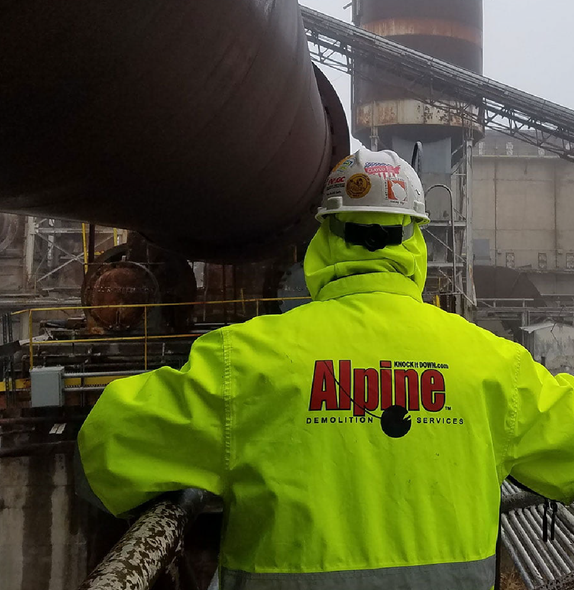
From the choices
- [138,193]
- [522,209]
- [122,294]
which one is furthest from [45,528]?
[522,209]

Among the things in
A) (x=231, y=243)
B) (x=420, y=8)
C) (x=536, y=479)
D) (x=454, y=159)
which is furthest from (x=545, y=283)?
(x=536, y=479)

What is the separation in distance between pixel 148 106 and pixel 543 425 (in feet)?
4.81

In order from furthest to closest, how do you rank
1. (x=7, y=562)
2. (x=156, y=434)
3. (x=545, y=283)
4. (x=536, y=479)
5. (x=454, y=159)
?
(x=545, y=283), (x=454, y=159), (x=7, y=562), (x=536, y=479), (x=156, y=434)

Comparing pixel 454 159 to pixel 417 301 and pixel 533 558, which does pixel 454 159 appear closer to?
pixel 533 558

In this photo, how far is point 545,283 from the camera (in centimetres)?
2909

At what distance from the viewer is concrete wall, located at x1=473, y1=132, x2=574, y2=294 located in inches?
1214

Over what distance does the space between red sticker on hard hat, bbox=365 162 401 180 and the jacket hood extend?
143 mm

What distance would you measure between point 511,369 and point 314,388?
540mm

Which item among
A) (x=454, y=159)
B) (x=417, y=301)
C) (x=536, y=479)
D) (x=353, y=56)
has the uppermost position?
(x=353, y=56)

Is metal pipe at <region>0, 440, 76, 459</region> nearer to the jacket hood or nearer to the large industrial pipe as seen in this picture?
the large industrial pipe

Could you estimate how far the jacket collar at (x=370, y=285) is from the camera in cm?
164

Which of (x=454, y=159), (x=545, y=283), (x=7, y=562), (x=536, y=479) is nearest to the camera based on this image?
(x=536, y=479)

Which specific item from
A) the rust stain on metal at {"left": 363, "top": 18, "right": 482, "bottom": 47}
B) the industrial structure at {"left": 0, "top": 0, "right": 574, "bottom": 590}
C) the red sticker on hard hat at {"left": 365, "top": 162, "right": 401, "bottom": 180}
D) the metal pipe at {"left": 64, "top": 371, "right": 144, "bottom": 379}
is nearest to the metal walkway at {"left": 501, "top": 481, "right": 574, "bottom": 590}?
the industrial structure at {"left": 0, "top": 0, "right": 574, "bottom": 590}

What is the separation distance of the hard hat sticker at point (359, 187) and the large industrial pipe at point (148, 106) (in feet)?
1.94
